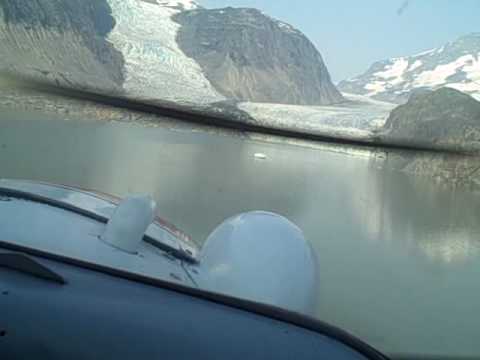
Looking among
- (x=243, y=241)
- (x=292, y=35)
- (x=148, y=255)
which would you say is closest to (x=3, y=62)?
(x=148, y=255)

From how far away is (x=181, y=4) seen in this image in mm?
3119

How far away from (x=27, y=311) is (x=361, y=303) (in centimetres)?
286

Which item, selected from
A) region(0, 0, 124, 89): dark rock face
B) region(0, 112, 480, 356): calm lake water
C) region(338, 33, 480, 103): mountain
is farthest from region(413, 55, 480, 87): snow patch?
region(0, 0, 124, 89): dark rock face

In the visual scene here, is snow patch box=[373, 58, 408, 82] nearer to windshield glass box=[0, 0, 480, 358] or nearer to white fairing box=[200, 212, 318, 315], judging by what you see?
windshield glass box=[0, 0, 480, 358]

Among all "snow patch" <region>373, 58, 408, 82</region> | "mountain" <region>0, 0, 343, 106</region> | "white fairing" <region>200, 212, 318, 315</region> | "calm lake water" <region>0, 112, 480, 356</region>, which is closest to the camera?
"white fairing" <region>200, 212, 318, 315</region>

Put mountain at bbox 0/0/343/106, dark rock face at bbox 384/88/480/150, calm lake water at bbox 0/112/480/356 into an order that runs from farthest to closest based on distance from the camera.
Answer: calm lake water at bbox 0/112/480/356 < dark rock face at bbox 384/88/480/150 < mountain at bbox 0/0/343/106

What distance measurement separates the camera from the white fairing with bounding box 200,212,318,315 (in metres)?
2.21

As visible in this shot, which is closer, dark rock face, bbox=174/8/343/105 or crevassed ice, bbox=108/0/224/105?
crevassed ice, bbox=108/0/224/105

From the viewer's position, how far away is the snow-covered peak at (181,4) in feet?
10.1

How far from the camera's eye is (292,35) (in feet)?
9.50

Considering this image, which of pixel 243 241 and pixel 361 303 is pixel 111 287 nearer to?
pixel 243 241

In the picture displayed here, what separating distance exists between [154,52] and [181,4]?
428 mm

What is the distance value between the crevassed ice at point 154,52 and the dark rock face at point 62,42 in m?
0.06

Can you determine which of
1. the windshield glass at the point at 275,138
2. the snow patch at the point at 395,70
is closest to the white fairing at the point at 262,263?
the windshield glass at the point at 275,138
